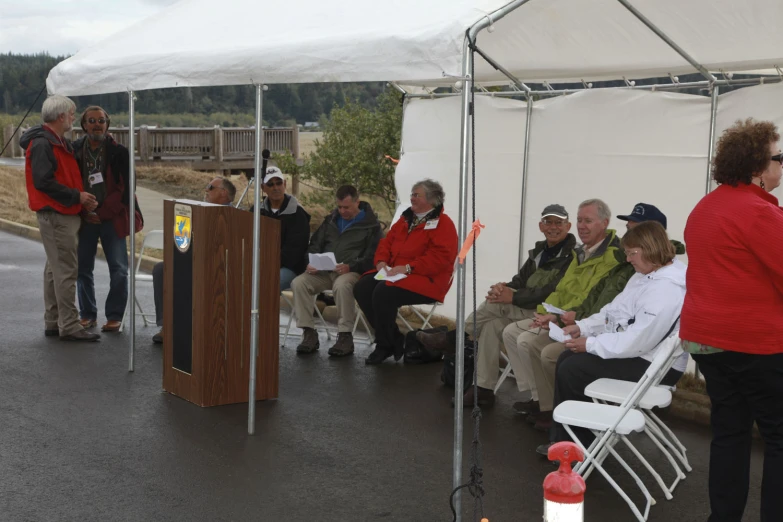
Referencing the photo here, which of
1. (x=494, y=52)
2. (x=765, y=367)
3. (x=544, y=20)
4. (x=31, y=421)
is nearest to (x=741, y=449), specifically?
(x=765, y=367)

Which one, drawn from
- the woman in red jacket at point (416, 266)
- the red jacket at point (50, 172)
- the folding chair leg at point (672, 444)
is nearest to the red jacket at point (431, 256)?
the woman in red jacket at point (416, 266)

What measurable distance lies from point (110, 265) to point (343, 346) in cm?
226

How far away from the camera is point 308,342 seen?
8.07m

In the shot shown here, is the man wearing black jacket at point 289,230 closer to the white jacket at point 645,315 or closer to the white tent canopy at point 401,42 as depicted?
the white tent canopy at point 401,42

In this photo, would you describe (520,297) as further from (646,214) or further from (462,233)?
(462,233)

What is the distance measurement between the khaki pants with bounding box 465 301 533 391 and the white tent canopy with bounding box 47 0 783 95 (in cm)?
178

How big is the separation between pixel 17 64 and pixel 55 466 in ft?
238

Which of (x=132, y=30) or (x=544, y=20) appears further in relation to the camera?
(x=132, y=30)

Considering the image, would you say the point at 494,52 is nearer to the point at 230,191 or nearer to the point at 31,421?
the point at 230,191

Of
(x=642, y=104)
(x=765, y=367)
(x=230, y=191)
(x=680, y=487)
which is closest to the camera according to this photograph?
(x=765, y=367)

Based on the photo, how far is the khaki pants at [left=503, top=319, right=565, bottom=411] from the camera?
228 inches

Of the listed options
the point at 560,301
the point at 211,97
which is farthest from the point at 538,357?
the point at 211,97

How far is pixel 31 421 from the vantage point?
19.8ft

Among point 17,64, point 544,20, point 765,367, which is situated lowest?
point 765,367
